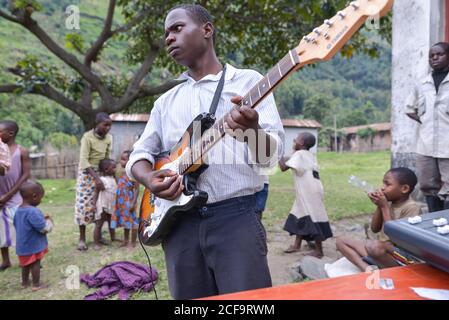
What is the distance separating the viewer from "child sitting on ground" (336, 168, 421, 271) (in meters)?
2.68

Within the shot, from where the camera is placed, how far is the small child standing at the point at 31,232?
3.62 meters

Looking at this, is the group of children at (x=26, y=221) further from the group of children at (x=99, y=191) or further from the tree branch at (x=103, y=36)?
the tree branch at (x=103, y=36)

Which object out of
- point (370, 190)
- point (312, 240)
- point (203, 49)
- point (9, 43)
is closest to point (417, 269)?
point (203, 49)

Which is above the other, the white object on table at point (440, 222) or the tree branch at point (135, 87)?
the tree branch at point (135, 87)

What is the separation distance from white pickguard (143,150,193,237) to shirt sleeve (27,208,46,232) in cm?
217

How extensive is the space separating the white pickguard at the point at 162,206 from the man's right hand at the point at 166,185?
0.03 metres

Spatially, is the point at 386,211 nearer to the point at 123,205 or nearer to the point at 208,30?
the point at 208,30

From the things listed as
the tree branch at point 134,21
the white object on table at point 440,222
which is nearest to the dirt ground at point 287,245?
the white object on table at point 440,222

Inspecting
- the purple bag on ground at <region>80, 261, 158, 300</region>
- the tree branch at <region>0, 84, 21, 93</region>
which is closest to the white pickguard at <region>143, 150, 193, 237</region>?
the purple bag on ground at <region>80, 261, 158, 300</region>

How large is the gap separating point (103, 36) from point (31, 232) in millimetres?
4192

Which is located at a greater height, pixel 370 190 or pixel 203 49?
pixel 203 49

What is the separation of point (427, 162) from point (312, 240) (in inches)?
59.7
